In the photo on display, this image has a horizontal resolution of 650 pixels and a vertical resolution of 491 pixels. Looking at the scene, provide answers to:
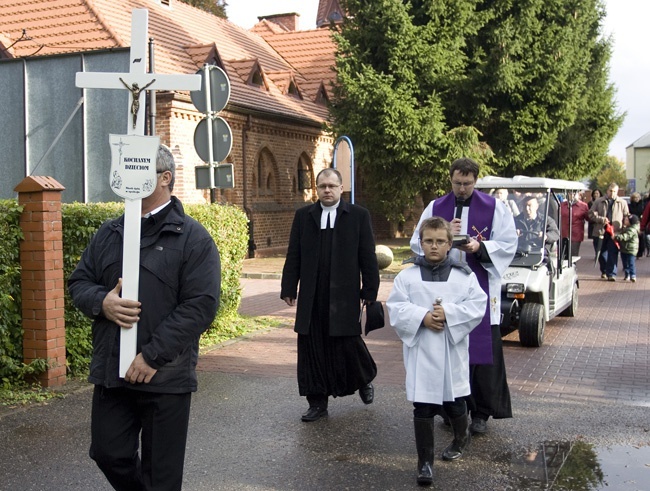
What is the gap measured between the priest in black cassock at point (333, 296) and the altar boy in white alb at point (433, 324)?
1329mm

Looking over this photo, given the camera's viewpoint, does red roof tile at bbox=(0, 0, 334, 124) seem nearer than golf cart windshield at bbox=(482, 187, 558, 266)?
No

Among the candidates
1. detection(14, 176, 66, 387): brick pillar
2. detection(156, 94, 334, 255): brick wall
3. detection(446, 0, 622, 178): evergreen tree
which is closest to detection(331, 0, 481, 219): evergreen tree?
detection(446, 0, 622, 178): evergreen tree

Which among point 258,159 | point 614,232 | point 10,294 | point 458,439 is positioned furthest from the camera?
point 258,159

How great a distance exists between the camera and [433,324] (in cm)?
484

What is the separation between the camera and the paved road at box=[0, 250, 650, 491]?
4953 millimetres

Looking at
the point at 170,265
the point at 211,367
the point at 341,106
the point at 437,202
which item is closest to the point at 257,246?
the point at 341,106

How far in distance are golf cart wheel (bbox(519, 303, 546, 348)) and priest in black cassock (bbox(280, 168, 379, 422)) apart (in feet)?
11.2

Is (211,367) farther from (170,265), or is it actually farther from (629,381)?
(170,265)

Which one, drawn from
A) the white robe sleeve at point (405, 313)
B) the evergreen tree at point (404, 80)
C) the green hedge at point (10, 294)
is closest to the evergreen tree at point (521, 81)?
the evergreen tree at point (404, 80)

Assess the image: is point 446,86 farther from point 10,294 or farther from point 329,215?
point 10,294

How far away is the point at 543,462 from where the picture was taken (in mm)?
5211

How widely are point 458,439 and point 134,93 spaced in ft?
10.2

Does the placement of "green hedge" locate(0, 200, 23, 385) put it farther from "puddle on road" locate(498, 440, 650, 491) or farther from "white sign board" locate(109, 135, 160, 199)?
"puddle on road" locate(498, 440, 650, 491)

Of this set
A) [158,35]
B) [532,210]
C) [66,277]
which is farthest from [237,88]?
[66,277]
